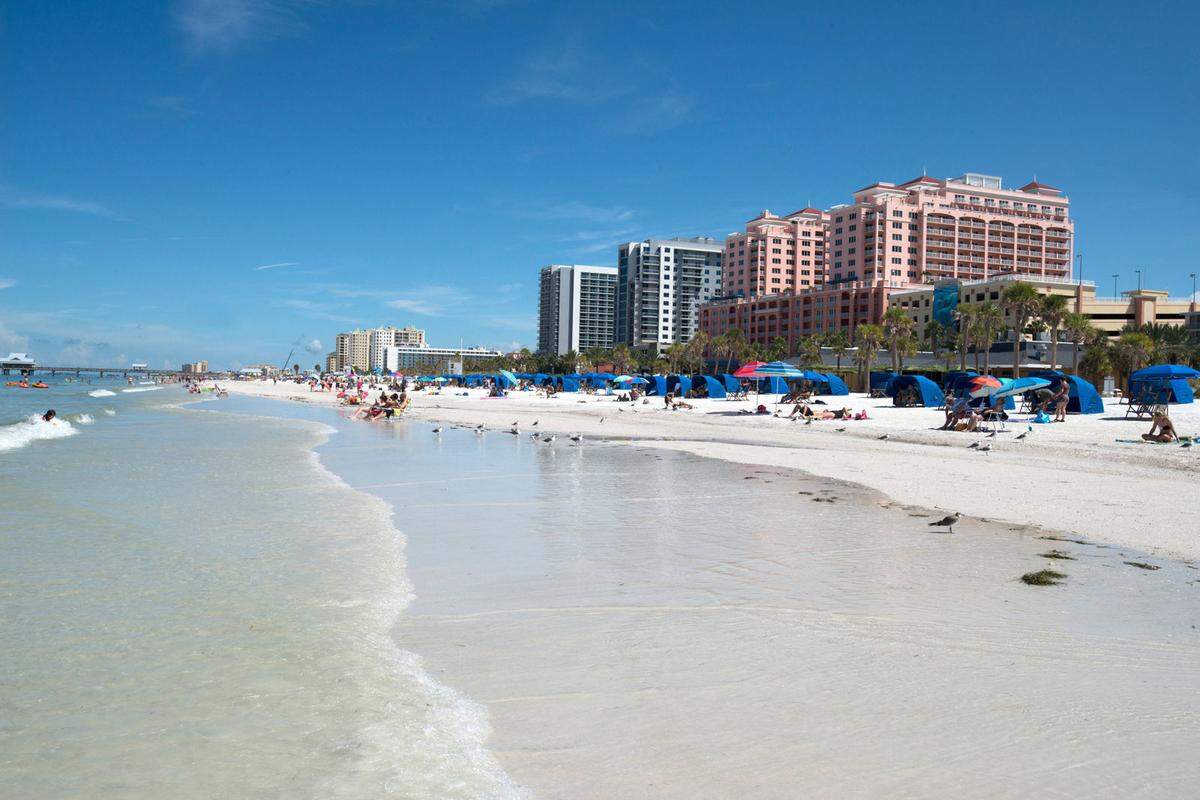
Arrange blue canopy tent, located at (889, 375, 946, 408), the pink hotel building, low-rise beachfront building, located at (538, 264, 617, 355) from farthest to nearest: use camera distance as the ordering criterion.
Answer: low-rise beachfront building, located at (538, 264, 617, 355), the pink hotel building, blue canopy tent, located at (889, 375, 946, 408)

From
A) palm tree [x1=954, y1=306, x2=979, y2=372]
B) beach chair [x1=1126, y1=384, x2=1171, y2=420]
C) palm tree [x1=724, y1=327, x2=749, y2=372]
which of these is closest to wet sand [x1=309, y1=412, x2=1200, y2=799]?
beach chair [x1=1126, y1=384, x2=1171, y2=420]

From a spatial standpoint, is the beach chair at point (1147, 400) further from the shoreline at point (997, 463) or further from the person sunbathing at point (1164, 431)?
the person sunbathing at point (1164, 431)

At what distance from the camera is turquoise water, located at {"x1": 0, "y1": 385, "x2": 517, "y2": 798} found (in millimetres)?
4031

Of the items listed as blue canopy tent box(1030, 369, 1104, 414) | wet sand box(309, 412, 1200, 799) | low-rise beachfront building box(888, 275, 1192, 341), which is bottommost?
wet sand box(309, 412, 1200, 799)

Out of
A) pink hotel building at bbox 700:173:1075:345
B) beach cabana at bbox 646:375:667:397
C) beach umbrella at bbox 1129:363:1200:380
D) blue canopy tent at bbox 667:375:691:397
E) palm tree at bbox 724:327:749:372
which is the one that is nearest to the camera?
beach umbrella at bbox 1129:363:1200:380

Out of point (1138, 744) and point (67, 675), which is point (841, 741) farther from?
point (67, 675)

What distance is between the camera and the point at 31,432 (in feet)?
94.2

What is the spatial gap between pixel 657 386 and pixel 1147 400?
1507 inches

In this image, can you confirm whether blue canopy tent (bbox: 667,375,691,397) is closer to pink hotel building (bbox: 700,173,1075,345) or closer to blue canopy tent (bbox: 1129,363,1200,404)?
blue canopy tent (bbox: 1129,363,1200,404)

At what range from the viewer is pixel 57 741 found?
14.3 ft

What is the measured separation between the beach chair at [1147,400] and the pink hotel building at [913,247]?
70.7m

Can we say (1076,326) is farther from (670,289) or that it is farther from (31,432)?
(670,289)

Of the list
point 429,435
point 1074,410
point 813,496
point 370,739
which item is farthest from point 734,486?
point 1074,410

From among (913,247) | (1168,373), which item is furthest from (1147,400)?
(913,247)
